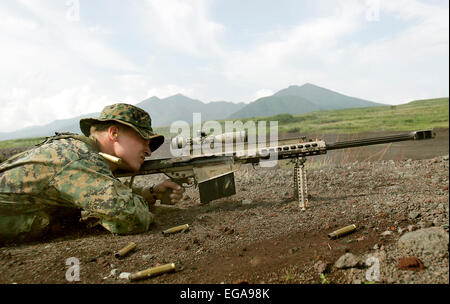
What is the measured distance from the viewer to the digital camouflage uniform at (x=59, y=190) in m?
4.23

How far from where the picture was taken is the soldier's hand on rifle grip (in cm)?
602

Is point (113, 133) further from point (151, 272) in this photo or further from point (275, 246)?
point (275, 246)

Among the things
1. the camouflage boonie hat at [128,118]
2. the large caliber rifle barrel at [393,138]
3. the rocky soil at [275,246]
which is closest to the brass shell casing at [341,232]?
the rocky soil at [275,246]

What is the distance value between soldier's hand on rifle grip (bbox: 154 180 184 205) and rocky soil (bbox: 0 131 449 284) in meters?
0.39

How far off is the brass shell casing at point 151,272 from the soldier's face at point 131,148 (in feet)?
8.53

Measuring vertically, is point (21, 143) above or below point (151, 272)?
above

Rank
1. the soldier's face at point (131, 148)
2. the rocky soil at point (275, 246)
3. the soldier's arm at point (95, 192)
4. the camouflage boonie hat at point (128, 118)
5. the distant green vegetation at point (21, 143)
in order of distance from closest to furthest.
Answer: the rocky soil at point (275, 246), the soldier's arm at point (95, 192), the camouflage boonie hat at point (128, 118), the soldier's face at point (131, 148), the distant green vegetation at point (21, 143)

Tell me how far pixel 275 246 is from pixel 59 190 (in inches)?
130

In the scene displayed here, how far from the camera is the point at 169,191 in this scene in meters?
6.06

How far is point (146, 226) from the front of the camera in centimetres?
491

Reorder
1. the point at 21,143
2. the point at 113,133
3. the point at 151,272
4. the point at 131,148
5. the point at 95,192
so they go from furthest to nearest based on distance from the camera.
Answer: the point at 21,143 → the point at 131,148 → the point at 113,133 → the point at 95,192 → the point at 151,272

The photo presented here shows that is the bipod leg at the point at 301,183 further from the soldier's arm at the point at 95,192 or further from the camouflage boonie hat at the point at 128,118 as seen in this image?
the soldier's arm at the point at 95,192

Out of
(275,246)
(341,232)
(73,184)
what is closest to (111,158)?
(73,184)

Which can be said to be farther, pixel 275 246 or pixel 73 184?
pixel 73 184
